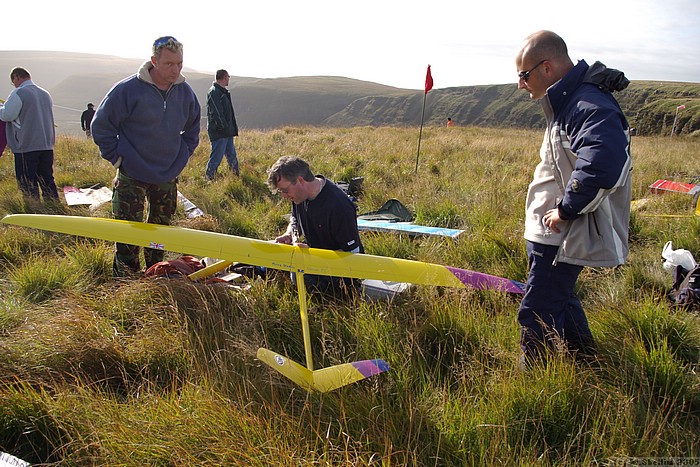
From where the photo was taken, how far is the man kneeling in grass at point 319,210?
351 cm

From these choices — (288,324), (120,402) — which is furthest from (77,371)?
(288,324)

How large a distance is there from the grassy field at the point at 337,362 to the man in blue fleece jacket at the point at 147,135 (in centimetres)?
71

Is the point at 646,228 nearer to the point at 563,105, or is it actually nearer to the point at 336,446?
the point at 563,105

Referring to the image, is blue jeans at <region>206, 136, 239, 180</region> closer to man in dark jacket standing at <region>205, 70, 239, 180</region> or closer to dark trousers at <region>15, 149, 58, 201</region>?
man in dark jacket standing at <region>205, 70, 239, 180</region>

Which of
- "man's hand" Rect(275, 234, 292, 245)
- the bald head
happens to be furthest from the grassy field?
the bald head

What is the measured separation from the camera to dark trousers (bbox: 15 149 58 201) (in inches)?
274

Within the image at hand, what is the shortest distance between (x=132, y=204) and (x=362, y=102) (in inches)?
4905

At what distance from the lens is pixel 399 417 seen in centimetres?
226

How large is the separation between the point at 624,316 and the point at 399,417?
5.82ft

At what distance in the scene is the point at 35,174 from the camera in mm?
7031

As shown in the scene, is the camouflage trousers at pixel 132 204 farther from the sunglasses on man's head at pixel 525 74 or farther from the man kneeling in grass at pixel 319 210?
the sunglasses on man's head at pixel 525 74

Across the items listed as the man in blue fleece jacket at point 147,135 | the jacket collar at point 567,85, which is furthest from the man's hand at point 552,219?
the man in blue fleece jacket at point 147,135

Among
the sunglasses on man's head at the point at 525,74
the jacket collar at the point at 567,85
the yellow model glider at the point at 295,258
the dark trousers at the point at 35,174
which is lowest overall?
the yellow model glider at the point at 295,258

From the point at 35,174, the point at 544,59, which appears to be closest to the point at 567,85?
the point at 544,59
